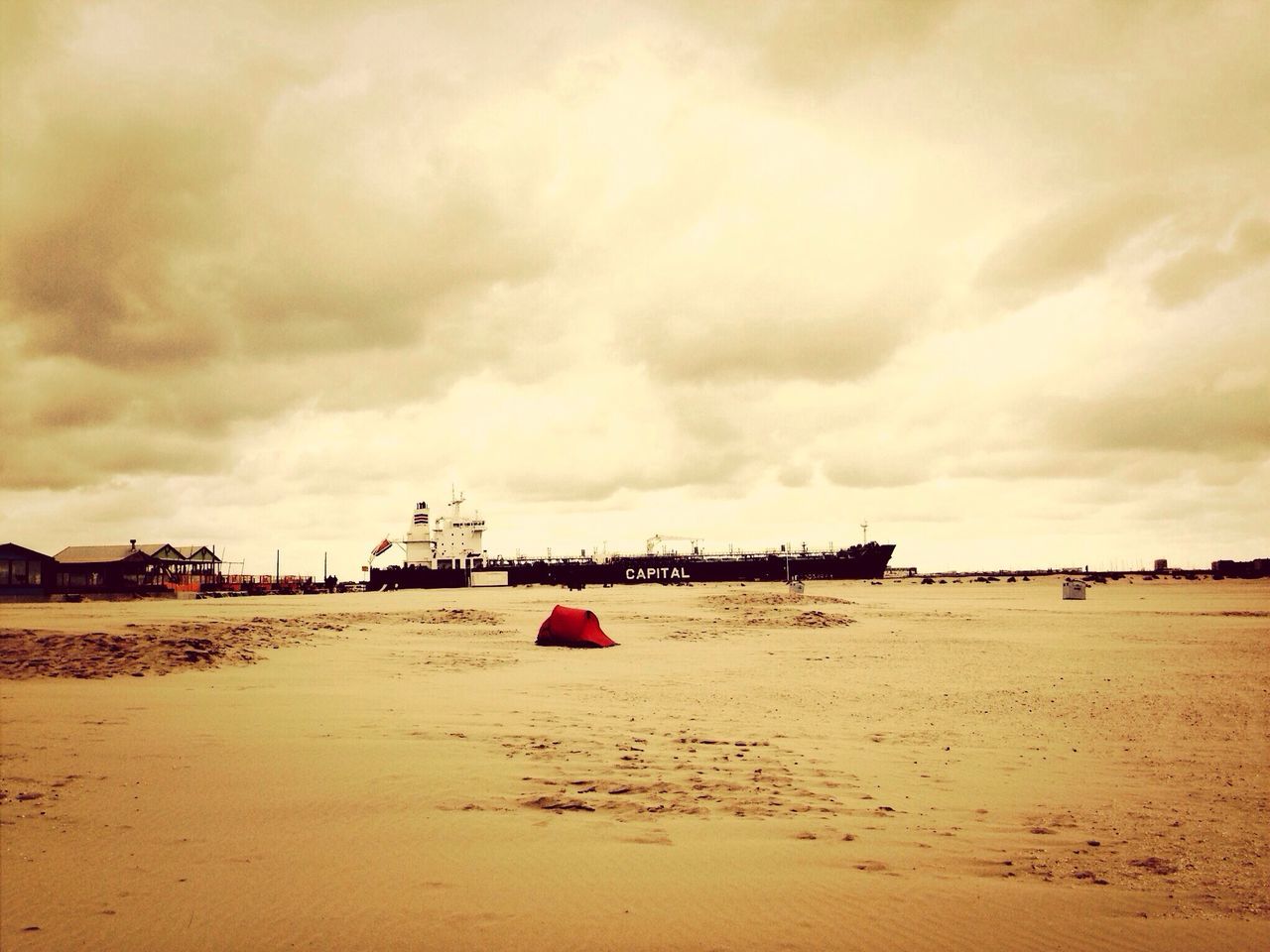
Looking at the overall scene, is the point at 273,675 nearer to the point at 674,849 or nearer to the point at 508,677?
the point at 508,677

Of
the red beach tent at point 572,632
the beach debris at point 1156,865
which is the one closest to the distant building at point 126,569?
the red beach tent at point 572,632

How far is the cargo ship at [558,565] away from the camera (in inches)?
3775

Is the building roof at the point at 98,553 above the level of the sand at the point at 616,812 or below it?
above

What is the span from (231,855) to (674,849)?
7.72ft

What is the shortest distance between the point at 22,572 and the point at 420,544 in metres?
49.7

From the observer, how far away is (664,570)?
96875 mm

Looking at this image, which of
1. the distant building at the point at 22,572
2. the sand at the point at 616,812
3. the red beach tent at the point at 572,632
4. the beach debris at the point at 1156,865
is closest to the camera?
the sand at the point at 616,812

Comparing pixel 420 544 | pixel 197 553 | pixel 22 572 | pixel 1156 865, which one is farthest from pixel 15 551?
pixel 1156 865

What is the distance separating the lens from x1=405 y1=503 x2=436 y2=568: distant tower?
100500mm

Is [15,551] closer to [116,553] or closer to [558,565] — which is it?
[116,553]

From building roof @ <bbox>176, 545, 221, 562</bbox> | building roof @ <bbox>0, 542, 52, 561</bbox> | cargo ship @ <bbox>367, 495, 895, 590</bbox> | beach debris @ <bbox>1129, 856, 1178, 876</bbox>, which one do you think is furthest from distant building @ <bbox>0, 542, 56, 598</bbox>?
beach debris @ <bbox>1129, 856, 1178, 876</bbox>

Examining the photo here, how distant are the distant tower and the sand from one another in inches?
3556

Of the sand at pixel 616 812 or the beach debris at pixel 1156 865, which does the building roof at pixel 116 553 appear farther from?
the beach debris at pixel 1156 865

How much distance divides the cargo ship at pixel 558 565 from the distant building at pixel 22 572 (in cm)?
4165
